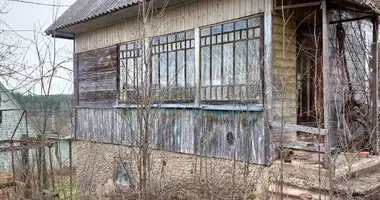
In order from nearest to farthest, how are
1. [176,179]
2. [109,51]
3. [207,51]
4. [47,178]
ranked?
[47,178]
[207,51]
[176,179]
[109,51]

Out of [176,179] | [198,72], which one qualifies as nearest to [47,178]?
[176,179]

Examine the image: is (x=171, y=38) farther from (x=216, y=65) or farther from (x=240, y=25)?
(x=240, y=25)

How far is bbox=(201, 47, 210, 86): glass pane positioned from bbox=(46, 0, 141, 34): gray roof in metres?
2.04

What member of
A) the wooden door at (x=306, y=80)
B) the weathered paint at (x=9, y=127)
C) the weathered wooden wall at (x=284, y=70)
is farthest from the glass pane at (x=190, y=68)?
the weathered paint at (x=9, y=127)

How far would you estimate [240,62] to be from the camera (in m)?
Answer: 7.17

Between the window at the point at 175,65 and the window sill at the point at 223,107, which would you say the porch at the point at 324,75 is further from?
the window at the point at 175,65

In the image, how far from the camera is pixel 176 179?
8445 mm

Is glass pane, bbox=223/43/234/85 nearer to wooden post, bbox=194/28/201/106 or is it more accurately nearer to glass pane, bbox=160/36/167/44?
wooden post, bbox=194/28/201/106

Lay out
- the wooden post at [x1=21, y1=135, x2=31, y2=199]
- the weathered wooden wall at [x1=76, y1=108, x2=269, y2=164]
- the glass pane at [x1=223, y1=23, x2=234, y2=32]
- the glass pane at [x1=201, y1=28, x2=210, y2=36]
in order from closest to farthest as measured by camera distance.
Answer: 1. the wooden post at [x1=21, y1=135, x2=31, y2=199]
2. the weathered wooden wall at [x1=76, y1=108, x2=269, y2=164]
3. the glass pane at [x1=223, y1=23, x2=234, y2=32]
4. the glass pane at [x1=201, y1=28, x2=210, y2=36]

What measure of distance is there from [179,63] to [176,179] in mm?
2903

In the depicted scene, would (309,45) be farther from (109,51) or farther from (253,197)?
(109,51)

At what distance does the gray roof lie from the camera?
9.02 m

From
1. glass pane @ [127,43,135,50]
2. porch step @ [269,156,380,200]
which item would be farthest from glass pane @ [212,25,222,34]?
porch step @ [269,156,380,200]

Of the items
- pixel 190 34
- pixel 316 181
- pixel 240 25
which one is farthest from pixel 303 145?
pixel 190 34
